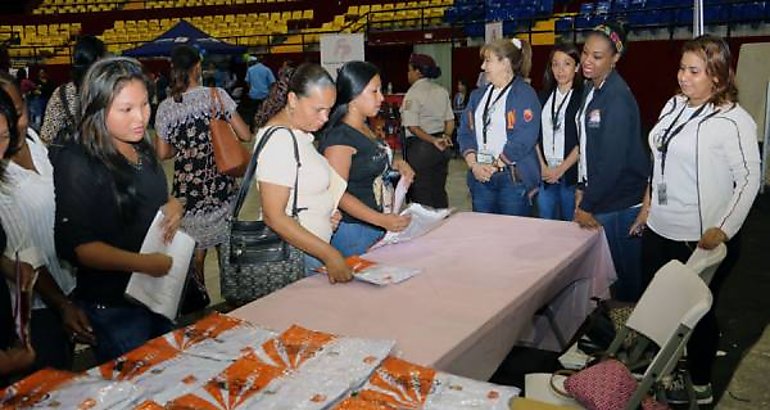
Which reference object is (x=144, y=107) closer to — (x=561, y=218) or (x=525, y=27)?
(x=561, y=218)

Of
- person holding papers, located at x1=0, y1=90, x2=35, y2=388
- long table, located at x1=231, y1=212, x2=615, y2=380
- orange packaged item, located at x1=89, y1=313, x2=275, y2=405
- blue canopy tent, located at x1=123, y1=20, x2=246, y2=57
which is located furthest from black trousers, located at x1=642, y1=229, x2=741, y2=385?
blue canopy tent, located at x1=123, y1=20, x2=246, y2=57

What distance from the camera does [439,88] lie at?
573 centimetres

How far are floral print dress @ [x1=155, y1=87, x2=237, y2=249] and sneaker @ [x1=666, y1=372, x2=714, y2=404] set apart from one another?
2.10 meters

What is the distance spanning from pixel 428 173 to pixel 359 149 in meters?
2.96

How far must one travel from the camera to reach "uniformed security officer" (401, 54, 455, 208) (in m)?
5.52

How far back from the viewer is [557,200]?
3.84m

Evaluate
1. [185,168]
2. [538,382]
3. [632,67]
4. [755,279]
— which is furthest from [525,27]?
[538,382]

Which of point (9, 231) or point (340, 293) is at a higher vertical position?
point (9, 231)

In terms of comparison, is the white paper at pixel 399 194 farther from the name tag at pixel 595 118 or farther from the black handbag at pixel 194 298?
the black handbag at pixel 194 298

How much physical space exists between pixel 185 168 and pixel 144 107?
5.41 feet

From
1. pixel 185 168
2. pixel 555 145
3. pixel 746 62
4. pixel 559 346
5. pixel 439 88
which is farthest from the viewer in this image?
pixel 746 62

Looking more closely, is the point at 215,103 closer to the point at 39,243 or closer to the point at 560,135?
the point at 39,243

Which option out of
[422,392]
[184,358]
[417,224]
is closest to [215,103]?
[417,224]

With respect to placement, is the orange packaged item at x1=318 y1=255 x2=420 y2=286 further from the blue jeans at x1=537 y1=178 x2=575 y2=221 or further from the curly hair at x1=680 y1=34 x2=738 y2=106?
the blue jeans at x1=537 y1=178 x2=575 y2=221
